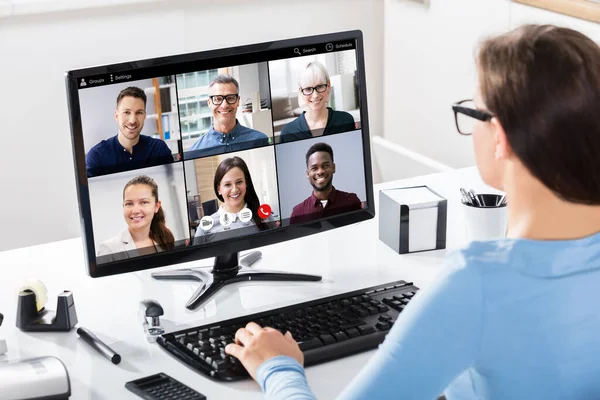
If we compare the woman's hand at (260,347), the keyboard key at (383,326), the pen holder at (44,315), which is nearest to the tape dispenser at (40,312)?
the pen holder at (44,315)

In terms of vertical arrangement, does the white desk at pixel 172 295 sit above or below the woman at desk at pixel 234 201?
below

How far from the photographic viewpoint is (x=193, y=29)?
3.62 m

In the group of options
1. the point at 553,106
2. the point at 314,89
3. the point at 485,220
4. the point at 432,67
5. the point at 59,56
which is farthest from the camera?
the point at 432,67

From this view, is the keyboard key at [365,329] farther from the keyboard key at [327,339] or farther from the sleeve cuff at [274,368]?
the sleeve cuff at [274,368]

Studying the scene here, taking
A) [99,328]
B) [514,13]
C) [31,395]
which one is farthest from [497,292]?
[514,13]

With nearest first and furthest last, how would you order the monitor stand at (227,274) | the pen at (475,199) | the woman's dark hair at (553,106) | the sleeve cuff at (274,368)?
the woman's dark hair at (553,106), the sleeve cuff at (274,368), the monitor stand at (227,274), the pen at (475,199)

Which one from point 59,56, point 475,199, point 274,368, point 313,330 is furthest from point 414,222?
point 59,56

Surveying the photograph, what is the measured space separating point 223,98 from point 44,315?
20.9 inches

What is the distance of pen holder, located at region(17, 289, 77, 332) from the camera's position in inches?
63.2

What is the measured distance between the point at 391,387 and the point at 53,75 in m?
2.69

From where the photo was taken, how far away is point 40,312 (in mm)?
1650

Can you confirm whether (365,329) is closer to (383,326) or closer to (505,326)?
(383,326)

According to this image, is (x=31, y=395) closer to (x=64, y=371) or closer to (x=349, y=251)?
(x=64, y=371)

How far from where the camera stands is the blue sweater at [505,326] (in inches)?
43.2
